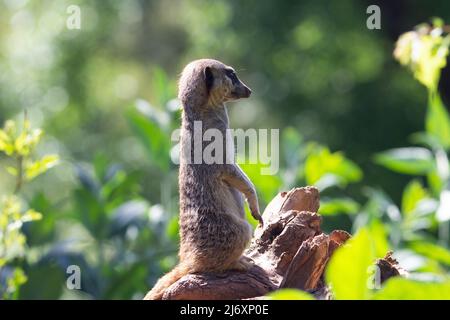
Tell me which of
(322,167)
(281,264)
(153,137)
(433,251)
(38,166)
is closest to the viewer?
(281,264)

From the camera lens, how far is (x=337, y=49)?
14.1 meters

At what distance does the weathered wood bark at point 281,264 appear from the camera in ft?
12.8

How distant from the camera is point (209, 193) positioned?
403 centimetres

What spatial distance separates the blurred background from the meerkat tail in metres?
1.34

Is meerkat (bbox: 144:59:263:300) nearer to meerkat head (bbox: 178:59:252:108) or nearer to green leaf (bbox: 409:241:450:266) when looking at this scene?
meerkat head (bbox: 178:59:252:108)

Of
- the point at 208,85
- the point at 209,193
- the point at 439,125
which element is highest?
the point at 439,125

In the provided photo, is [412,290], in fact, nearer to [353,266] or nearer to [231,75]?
[353,266]

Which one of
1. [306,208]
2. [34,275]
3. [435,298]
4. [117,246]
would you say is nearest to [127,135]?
[117,246]

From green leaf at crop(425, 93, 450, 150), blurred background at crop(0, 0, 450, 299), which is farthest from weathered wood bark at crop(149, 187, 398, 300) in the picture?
green leaf at crop(425, 93, 450, 150)

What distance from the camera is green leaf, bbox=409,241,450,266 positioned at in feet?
22.0

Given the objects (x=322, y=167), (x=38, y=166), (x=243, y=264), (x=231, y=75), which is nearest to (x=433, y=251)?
(x=322, y=167)

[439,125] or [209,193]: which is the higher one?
[439,125]

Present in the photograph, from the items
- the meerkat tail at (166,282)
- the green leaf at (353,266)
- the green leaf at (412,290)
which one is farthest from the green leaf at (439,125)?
the green leaf at (353,266)

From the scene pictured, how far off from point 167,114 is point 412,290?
5.08m
